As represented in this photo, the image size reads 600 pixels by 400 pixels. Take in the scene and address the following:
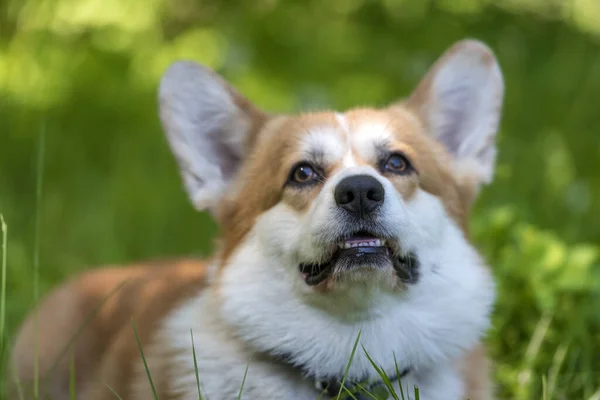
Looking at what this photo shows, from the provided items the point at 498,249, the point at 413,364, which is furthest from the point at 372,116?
the point at 498,249

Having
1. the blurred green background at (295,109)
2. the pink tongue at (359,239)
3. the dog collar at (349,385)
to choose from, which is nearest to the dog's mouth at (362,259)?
the pink tongue at (359,239)

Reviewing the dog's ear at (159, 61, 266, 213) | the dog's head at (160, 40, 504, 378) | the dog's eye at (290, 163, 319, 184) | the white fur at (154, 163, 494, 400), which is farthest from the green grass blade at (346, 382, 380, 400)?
the dog's ear at (159, 61, 266, 213)

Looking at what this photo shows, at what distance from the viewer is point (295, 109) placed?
20.4ft

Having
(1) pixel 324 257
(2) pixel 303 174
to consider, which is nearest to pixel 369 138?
(2) pixel 303 174

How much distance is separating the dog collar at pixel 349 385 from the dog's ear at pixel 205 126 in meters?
0.81

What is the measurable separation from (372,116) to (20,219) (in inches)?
116

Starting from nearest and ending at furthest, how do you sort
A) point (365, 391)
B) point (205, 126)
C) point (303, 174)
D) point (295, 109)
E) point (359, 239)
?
point (365, 391) < point (359, 239) < point (303, 174) < point (205, 126) < point (295, 109)

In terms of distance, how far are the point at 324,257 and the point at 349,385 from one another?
1.49 ft

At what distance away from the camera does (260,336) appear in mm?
2775

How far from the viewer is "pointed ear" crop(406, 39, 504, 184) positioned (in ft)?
10.7

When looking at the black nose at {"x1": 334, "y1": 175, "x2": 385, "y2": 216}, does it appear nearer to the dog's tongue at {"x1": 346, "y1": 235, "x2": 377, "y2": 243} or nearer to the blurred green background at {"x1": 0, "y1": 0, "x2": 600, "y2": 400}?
the dog's tongue at {"x1": 346, "y1": 235, "x2": 377, "y2": 243}

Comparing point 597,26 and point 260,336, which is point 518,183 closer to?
point 260,336

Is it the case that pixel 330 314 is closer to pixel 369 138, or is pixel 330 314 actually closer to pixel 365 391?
pixel 365 391

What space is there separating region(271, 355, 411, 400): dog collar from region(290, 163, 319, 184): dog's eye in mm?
623
